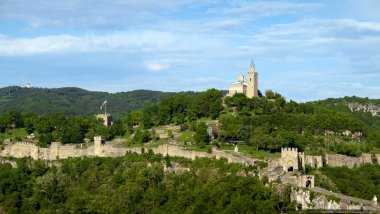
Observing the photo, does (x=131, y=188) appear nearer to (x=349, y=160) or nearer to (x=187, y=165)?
(x=187, y=165)

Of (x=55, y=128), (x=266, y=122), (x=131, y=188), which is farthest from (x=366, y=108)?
(x=131, y=188)

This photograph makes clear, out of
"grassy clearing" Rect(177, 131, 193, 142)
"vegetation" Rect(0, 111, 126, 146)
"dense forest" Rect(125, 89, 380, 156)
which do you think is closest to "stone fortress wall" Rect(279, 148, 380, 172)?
"dense forest" Rect(125, 89, 380, 156)

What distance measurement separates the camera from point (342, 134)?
271 feet

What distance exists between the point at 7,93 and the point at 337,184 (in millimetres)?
127982

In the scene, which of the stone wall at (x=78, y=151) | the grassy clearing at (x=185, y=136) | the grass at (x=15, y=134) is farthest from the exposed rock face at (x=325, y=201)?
the grass at (x=15, y=134)

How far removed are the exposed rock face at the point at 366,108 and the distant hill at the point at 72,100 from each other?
160ft

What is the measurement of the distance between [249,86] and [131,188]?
2656 cm

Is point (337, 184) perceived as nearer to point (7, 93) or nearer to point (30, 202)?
point (30, 202)

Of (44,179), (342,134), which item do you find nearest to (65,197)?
(44,179)

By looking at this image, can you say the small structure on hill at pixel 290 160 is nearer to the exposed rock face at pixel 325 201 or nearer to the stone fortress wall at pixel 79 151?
→ the exposed rock face at pixel 325 201

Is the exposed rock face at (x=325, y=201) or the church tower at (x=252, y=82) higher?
the church tower at (x=252, y=82)

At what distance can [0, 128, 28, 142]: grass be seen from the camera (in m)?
87.1

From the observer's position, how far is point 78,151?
7812 centimetres

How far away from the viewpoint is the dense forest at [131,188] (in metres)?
57.2
